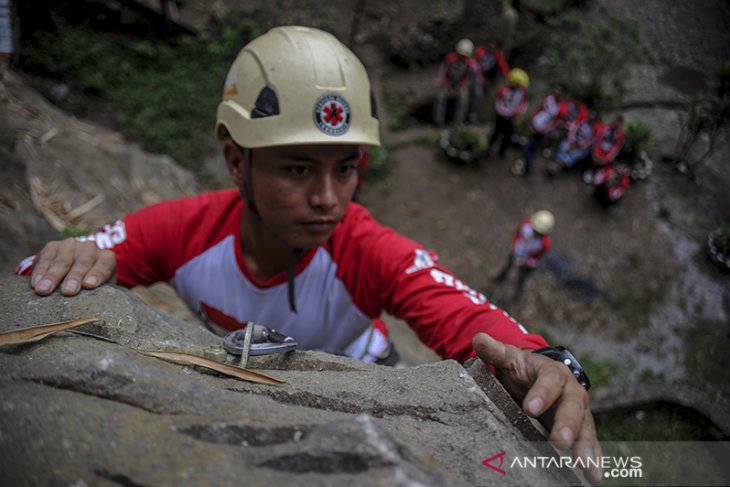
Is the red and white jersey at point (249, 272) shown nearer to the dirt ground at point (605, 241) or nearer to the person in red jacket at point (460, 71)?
the dirt ground at point (605, 241)

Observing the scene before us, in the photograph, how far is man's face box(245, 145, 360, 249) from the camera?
2.26 m

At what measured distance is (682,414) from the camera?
12.2 ft

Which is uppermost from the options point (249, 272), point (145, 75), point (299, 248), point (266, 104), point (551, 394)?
point (266, 104)

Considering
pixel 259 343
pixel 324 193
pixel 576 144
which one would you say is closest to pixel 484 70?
pixel 576 144

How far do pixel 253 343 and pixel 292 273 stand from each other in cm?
86

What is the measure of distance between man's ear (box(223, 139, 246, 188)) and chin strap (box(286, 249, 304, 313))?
47 centimetres

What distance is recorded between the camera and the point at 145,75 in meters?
10.1

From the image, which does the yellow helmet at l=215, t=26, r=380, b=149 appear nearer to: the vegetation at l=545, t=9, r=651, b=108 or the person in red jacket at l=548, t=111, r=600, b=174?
the vegetation at l=545, t=9, r=651, b=108

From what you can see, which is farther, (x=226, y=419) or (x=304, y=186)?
(x=304, y=186)

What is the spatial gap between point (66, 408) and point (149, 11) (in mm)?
11808

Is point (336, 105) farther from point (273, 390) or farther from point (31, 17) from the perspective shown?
point (31, 17)

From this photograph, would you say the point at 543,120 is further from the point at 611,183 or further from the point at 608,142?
the point at 611,183

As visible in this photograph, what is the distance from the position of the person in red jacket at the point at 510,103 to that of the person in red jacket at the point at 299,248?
712 cm

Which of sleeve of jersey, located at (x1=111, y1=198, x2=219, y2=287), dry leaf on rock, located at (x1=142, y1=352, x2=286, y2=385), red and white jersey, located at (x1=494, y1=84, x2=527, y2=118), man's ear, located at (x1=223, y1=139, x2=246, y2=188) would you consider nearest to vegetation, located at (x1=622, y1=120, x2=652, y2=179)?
red and white jersey, located at (x1=494, y1=84, x2=527, y2=118)
